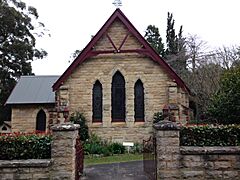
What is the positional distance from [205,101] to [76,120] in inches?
578

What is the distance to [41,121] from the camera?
25047mm

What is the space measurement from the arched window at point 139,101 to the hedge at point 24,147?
37.9 feet

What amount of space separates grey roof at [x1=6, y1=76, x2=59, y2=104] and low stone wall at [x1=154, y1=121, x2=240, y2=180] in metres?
17.6

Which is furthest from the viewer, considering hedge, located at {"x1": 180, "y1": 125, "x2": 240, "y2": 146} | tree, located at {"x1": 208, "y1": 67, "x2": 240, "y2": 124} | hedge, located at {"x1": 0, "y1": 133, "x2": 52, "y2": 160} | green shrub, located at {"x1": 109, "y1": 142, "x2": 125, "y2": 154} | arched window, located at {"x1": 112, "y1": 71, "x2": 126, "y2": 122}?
arched window, located at {"x1": 112, "y1": 71, "x2": 126, "y2": 122}

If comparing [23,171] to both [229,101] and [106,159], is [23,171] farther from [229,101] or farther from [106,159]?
[229,101]

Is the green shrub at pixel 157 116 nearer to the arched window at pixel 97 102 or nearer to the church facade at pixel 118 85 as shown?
the church facade at pixel 118 85

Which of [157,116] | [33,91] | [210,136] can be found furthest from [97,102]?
[210,136]

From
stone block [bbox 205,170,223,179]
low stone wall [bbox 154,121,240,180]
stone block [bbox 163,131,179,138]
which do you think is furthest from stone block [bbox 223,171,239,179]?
stone block [bbox 163,131,179,138]

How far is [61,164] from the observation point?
8523 millimetres

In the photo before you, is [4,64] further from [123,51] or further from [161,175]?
[161,175]

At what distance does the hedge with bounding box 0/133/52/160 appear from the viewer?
903 centimetres

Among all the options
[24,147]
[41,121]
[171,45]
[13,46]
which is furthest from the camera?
[171,45]

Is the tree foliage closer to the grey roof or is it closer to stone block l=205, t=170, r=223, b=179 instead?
the grey roof

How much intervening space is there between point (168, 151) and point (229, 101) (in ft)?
39.7
